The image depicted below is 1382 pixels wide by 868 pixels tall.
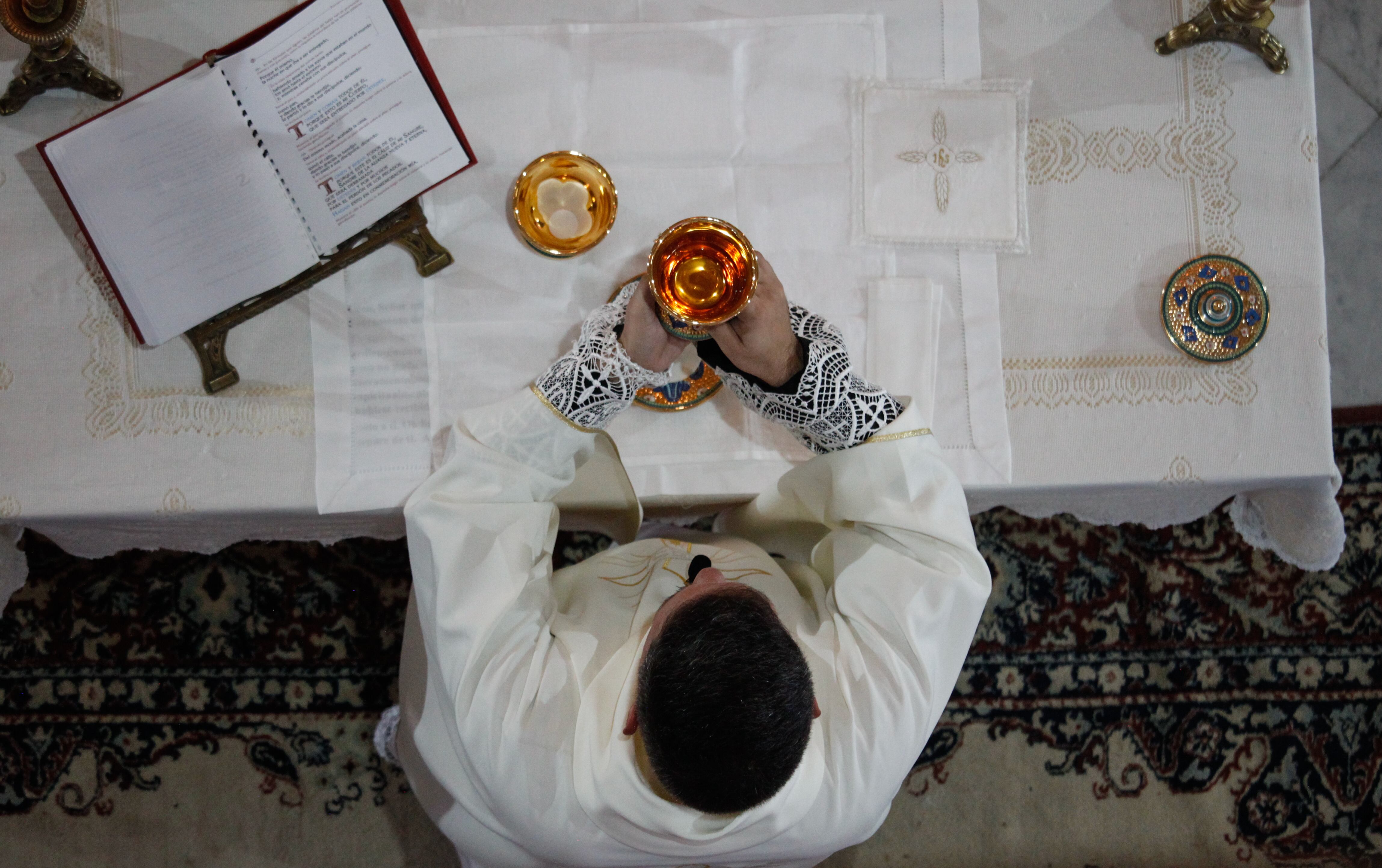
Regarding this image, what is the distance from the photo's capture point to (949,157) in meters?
1.62

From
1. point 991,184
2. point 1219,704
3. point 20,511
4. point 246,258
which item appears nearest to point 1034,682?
point 1219,704

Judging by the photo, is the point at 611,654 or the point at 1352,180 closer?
the point at 611,654

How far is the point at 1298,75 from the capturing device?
1.62 m

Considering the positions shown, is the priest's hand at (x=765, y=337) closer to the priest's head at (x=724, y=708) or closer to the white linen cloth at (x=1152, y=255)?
the priest's head at (x=724, y=708)

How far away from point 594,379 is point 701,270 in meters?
0.23

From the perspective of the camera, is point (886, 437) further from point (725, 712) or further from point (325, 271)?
point (325, 271)

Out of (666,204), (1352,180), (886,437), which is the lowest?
(886,437)

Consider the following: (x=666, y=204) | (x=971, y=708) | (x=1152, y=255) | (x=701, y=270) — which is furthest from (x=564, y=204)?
(x=971, y=708)

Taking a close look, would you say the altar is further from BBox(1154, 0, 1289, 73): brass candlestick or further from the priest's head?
the priest's head

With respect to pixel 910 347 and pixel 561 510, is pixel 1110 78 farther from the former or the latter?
pixel 561 510

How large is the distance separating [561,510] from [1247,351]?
1304mm

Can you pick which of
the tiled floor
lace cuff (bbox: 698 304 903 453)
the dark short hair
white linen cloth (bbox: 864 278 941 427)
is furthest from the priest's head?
the tiled floor

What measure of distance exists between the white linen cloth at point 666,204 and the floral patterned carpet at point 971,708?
0.85 metres

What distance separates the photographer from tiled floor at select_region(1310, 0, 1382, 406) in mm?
2484
